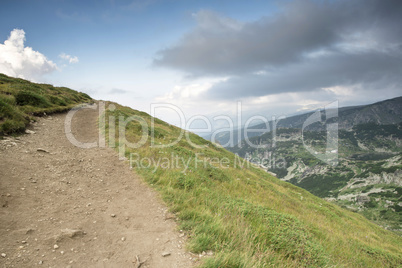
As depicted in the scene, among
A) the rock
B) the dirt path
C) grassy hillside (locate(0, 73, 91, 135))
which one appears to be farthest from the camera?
grassy hillside (locate(0, 73, 91, 135))

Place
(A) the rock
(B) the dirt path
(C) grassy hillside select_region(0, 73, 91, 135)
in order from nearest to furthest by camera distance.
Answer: (B) the dirt path < (A) the rock < (C) grassy hillside select_region(0, 73, 91, 135)

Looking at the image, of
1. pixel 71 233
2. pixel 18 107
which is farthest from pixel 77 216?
pixel 18 107

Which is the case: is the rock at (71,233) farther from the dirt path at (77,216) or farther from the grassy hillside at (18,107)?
the grassy hillside at (18,107)

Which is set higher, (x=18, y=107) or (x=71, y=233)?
(x=18, y=107)

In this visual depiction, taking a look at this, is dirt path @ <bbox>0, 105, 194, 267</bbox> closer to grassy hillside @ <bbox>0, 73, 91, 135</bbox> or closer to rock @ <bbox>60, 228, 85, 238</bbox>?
rock @ <bbox>60, 228, 85, 238</bbox>

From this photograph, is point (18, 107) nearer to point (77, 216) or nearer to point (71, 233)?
point (77, 216)

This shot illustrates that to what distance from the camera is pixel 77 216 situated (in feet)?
21.4

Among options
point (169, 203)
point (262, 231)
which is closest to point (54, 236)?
point (169, 203)

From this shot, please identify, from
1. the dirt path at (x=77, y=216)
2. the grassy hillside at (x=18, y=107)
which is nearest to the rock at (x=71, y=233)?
the dirt path at (x=77, y=216)

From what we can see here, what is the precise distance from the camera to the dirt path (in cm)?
476

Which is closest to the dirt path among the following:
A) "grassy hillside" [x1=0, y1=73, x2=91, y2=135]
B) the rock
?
the rock

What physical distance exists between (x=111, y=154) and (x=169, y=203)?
7920mm

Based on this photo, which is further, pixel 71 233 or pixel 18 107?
pixel 18 107

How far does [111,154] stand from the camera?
13.3 metres
